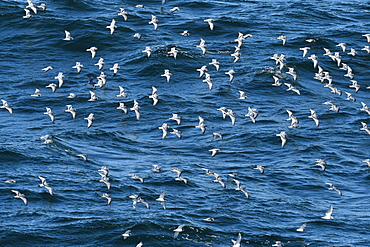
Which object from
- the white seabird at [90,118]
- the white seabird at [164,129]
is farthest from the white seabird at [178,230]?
the white seabird at [90,118]

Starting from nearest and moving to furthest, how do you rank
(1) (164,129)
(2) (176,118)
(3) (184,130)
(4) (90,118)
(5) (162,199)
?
(5) (162,199)
(2) (176,118)
(1) (164,129)
(4) (90,118)
(3) (184,130)

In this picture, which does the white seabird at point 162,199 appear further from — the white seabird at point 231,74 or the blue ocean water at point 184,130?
the white seabird at point 231,74

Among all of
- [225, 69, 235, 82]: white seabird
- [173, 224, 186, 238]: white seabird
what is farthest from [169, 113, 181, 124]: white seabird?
[173, 224, 186, 238]: white seabird

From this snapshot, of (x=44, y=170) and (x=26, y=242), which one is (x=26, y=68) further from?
(x=26, y=242)

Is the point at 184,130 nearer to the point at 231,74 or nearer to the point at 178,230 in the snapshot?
the point at 231,74

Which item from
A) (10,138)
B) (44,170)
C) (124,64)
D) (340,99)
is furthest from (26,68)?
(340,99)

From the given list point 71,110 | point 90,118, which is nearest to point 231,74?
point 90,118

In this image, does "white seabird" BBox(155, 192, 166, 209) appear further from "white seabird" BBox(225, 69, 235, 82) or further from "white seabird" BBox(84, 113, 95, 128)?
"white seabird" BBox(225, 69, 235, 82)

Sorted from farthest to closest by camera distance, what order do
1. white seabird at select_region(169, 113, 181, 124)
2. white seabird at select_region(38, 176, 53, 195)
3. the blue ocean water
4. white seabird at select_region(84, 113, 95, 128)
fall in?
white seabird at select_region(84, 113, 95, 128) < white seabird at select_region(169, 113, 181, 124) < white seabird at select_region(38, 176, 53, 195) < the blue ocean water
